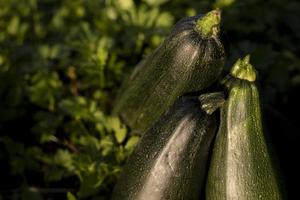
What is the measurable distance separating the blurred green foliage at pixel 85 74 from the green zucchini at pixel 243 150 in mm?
445

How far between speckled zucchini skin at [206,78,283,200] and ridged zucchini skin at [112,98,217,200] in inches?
3.1

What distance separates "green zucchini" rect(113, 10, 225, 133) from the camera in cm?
244

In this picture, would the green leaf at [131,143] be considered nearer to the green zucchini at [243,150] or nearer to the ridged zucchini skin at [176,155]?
the ridged zucchini skin at [176,155]

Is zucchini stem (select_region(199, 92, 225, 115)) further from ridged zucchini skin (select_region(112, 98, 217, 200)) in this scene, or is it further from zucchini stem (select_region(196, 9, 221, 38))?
zucchini stem (select_region(196, 9, 221, 38))

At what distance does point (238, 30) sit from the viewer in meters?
4.06

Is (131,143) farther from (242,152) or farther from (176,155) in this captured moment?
(242,152)

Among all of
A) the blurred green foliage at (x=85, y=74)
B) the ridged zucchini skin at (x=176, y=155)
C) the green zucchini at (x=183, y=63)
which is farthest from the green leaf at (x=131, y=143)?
the ridged zucchini skin at (x=176, y=155)

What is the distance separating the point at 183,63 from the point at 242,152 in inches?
20.1

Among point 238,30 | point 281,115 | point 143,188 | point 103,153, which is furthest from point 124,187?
point 238,30

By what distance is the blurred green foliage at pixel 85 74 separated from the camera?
122 inches

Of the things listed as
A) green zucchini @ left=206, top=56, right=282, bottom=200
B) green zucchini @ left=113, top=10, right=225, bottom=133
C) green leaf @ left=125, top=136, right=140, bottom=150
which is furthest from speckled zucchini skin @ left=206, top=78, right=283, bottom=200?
green leaf @ left=125, top=136, right=140, bottom=150

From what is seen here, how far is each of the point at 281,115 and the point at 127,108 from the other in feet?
4.04

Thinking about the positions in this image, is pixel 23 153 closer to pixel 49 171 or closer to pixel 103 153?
pixel 49 171

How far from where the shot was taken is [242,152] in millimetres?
2186
